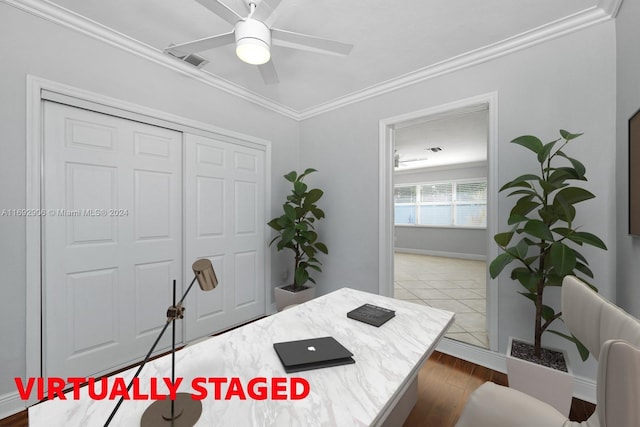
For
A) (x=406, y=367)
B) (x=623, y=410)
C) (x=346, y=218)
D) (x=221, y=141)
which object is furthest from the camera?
(x=346, y=218)

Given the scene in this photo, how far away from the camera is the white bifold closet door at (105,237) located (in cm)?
188

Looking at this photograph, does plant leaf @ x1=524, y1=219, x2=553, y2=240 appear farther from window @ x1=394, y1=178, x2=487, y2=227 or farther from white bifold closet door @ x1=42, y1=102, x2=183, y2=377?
window @ x1=394, y1=178, x2=487, y2=227

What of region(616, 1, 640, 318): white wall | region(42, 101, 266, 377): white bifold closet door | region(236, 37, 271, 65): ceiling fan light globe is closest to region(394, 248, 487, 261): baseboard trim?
region(616, 1, 640, 318): white wall

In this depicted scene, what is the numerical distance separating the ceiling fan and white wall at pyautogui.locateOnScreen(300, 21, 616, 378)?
1.32 metres

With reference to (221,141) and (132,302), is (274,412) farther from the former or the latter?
(221,141)

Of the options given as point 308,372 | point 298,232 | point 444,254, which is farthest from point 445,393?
point 444,254

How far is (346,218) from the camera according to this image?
3.16 metres

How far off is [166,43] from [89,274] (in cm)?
190

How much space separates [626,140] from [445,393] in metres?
1.96

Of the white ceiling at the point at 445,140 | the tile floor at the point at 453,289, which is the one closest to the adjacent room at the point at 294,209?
the tile floor at the point at 453,289

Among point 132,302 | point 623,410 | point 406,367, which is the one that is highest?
point 623,410

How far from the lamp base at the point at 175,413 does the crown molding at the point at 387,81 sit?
8.19 feet

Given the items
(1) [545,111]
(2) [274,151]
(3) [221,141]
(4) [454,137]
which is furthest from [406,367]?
(4) [454,137]

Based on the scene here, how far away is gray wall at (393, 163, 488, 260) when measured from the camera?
691 centimetres
